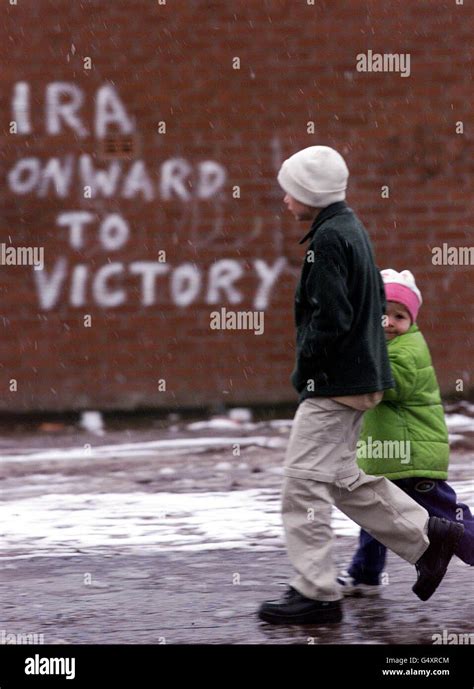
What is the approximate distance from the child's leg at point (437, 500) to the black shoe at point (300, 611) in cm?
65

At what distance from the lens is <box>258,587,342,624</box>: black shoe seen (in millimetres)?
5480

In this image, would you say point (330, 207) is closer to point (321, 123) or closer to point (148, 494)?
point (148, 494)

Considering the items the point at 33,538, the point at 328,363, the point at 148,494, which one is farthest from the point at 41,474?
the point at 328,363

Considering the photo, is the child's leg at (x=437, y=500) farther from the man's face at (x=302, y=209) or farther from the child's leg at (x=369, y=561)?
the man's face at (x=302, y=209)

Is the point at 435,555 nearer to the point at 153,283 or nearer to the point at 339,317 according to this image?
the point at 339,317

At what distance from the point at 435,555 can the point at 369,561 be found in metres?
0.46

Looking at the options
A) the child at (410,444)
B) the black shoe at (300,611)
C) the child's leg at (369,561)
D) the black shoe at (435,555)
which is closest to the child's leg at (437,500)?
the child at (410,444)

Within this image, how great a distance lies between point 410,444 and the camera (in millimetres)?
5883

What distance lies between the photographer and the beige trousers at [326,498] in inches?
216

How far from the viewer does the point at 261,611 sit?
5.55 m

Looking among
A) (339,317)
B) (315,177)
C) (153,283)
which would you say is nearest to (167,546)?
(339,317)

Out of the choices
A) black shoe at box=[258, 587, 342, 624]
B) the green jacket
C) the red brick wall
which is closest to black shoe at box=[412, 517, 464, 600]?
the green jacket

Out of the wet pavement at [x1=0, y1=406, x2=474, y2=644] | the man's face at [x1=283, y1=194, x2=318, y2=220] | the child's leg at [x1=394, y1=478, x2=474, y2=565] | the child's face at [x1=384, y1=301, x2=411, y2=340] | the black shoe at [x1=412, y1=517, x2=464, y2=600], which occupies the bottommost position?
the wet pavement at [x1=0, y1=406, x2=474, y2=644]

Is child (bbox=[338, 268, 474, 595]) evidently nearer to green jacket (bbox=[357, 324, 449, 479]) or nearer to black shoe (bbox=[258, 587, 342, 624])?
green jacket (bbox=[357, 324, 449, 479])
